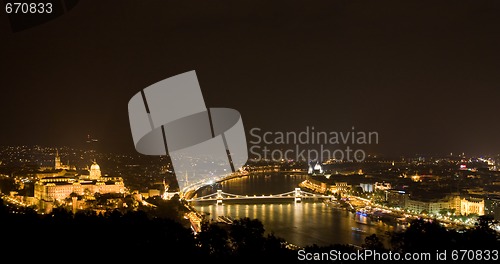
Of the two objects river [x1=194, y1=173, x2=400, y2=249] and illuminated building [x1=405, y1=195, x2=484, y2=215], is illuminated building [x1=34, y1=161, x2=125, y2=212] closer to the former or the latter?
river [x1=194, y1=173, x2=400, y2=249]

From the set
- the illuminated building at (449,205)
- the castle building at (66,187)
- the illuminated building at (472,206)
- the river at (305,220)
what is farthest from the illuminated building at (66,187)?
the illuminated building at (472,206)

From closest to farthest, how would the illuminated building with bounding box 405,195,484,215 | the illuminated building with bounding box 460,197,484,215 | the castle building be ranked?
1. the castle building
2. the illuminated building with bounding box 460,197,484,215
3. the illuminated building with bounding box 405,195,484,215

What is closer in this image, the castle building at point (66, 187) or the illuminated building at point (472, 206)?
the castle building at point (66, 187)

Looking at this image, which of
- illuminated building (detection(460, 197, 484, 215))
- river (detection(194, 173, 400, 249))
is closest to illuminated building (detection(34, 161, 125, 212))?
river (detection(194, 173, 400, 249))

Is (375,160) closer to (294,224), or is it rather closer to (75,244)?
(294,224)

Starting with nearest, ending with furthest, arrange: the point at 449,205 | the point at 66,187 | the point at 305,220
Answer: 1. the point at 305,220
2. the point at 66,187
3. the point at 449,205

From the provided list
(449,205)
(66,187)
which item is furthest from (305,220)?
(66,187)

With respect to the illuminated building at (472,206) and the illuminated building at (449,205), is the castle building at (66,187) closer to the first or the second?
the illuminated building at (449,205)

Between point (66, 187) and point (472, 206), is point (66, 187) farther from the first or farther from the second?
point (472, 206)
